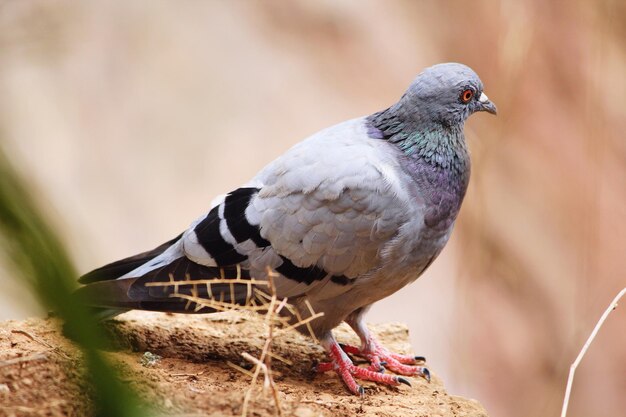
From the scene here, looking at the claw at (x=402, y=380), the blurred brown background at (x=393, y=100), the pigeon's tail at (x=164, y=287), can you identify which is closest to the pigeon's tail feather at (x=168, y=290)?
the pigeon's tail at (x=164, y=287)

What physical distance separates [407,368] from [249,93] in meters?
4.11

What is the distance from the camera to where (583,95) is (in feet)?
27.8

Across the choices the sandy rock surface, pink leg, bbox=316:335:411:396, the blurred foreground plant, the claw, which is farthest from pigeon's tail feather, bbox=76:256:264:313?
the blurred foreground plant

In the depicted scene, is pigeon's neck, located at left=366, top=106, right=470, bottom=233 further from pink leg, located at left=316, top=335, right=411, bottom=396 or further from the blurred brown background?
the blurred brown background

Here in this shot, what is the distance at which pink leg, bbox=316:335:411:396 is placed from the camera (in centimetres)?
421

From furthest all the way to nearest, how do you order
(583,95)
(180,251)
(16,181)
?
(583,95)
(180,251)
(16,181)

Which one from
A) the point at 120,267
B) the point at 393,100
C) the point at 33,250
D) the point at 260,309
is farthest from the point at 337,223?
the point at 393,100

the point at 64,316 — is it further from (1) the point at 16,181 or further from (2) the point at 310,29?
(2) the point at 310,29

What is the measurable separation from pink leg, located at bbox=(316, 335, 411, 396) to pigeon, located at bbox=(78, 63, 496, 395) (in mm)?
13

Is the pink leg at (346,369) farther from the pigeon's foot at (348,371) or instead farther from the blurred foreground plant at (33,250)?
the blurred foreground plant at (33,250)

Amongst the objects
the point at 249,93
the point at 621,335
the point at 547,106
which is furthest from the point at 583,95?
the point at 249,93

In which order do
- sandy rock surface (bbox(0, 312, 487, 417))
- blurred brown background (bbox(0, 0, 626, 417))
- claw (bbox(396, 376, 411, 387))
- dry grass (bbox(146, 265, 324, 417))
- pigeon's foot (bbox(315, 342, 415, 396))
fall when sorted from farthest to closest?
blurred brown background (bbox(0, 0, 626, 417)), claw (bbox(396, 376, 411, 387)), pigeon's foot (bbox(315, 342, 415, 396)), sandy rock surface (bbox(0, 312, 487, 417)), dry grass (bbox(146, 265, 324, 417))

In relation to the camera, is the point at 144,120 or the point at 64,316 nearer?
the point at 64,316

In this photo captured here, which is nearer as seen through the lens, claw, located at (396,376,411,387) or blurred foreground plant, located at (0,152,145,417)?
blurred foreground plant, located at (0,152,145,417)
